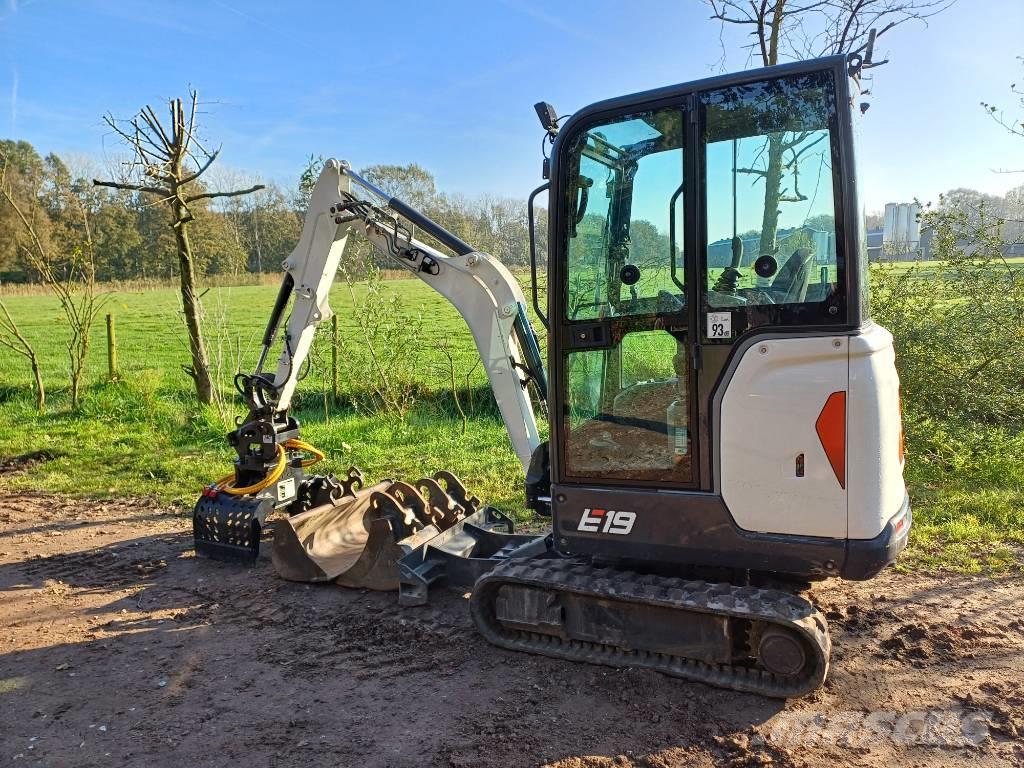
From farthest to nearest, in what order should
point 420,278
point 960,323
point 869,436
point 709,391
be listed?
point 960,323 → point 420,278 → point 709,391 → point 869,436

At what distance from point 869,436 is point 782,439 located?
13.1 inches

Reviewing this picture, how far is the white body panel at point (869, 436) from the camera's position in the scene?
3018 millimetres

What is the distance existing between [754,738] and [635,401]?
1.49m

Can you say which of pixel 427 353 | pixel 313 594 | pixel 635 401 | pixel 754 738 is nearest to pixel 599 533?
pixel 635 401

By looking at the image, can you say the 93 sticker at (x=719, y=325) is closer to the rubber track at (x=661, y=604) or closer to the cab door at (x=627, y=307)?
the cab door at (x=627, y=307)

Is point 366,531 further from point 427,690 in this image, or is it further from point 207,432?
point 207,432

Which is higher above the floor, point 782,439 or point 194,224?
point 194,224

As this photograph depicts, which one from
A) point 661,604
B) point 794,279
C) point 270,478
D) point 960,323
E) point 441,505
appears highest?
point 794,279

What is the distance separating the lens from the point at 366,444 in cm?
880

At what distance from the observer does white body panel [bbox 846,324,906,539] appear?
3.02 meters

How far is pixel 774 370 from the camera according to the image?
315 cm

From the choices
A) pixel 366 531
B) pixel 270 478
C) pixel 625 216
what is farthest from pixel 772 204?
pixel 270 478

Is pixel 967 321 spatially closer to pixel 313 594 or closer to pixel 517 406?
pixel 517 406

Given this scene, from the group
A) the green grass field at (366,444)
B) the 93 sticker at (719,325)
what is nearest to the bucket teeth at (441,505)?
the green grass field at (366,444)
